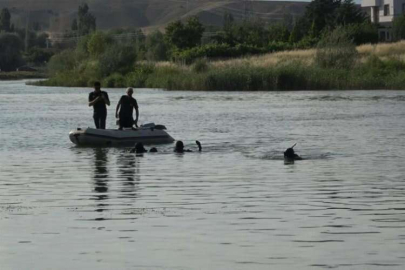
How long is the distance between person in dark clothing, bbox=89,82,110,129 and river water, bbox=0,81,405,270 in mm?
1204

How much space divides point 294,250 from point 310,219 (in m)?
2.35

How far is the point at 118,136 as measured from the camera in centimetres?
2802

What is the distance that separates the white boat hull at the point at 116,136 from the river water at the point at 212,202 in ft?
1.06

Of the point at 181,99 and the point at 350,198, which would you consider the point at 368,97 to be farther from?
the point at 350,198

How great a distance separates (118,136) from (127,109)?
2.61 ft

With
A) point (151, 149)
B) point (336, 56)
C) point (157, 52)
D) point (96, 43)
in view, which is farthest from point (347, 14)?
point (151, 149)

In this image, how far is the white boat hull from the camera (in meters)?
28.1

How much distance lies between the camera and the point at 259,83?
67.1 metres

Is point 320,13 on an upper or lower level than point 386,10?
lower

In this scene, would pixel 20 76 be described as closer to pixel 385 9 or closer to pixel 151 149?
pixel 385 9

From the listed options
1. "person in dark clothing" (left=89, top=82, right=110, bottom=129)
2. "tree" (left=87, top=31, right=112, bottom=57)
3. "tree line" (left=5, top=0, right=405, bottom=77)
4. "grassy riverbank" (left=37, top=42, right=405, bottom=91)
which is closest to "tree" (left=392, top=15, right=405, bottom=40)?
"tree line" (left=5, top=0, right=405, bottom=77)

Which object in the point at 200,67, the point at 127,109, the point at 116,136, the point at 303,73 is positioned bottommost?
the point at 116,136

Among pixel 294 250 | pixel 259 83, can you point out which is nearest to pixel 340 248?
pixel 294 250

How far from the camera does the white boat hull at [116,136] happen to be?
92.3ft
